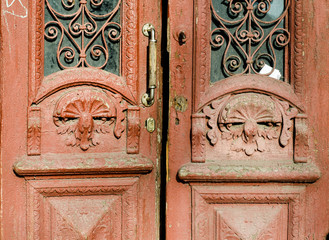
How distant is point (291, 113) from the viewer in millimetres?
1979

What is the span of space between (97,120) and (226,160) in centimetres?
62

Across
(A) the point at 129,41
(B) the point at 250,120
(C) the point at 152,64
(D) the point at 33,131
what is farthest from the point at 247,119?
(D) the point at 33,131

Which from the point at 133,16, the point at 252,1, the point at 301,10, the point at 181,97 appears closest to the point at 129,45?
the point at 133,16

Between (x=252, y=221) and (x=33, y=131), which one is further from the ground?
(x=33, y=131)

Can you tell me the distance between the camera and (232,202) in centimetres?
200

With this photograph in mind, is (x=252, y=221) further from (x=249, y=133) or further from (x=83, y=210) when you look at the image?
(x=83, y=210)

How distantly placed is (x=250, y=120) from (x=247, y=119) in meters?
0.01

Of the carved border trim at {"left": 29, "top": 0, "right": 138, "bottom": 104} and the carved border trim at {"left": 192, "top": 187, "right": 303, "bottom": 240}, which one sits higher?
the carved border trim at {"left": 29, "top": 0, "right": 138, "bottom": 104}

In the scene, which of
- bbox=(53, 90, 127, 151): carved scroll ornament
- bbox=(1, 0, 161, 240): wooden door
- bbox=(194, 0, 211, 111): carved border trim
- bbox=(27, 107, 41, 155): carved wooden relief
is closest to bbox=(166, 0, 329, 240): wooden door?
bbox=(194, 0, 211, 111): carved border trim

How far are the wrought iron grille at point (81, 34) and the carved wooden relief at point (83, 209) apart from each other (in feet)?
1.73

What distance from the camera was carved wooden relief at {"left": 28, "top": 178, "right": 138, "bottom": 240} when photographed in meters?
1.93

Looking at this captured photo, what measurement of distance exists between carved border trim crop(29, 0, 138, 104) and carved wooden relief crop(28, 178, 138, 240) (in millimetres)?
420

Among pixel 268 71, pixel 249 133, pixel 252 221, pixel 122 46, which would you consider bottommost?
pixel 252 221

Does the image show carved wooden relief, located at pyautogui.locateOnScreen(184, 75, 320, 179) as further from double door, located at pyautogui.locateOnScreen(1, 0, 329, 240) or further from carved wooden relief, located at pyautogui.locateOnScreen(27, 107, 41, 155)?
carved wooden relief, located at pyautogui.locateOnScreen(27, 107, 41, 155)
